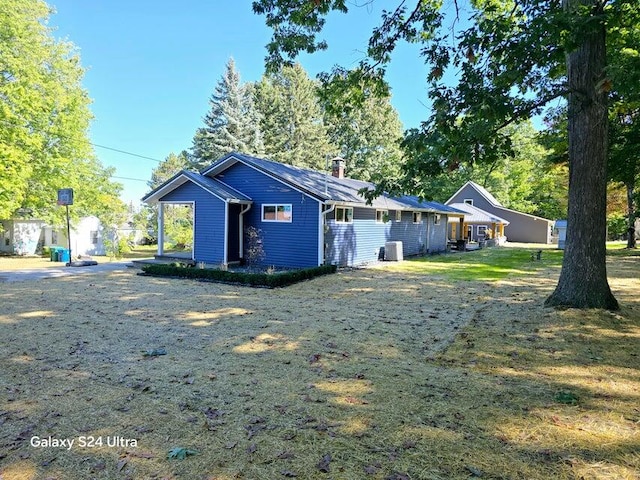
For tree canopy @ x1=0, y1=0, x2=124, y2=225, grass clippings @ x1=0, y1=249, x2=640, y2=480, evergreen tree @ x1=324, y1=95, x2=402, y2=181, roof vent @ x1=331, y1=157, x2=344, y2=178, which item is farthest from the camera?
evergreen tree @ x1=324, y1=95, x2=402, y2=181

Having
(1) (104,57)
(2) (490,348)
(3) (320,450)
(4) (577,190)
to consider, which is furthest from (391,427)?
(1) (104,57)

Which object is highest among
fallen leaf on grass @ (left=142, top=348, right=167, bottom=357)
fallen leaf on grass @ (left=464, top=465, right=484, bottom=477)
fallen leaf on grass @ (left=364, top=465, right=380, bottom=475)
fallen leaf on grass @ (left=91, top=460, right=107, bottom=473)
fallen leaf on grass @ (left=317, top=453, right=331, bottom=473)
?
fallen leaf on grass @ (left=142, top=348, right=167, bottom=357)

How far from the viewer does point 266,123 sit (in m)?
39.2

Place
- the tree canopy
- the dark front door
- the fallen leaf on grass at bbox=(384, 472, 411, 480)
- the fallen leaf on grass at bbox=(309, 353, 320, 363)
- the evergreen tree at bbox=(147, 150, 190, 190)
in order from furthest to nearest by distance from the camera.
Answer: the evergreen tree at bbox=(147, 150, 190, 190)
the tree canopy
the dark front door
the fallen leaf on grass at bbox=(309, 353, 320, 363)
the fallen leaf on grass at bbox=(384, 472, 411, 480)

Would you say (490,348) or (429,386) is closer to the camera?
(429,386)

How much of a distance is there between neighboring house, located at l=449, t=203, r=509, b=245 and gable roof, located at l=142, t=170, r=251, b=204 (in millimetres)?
22663

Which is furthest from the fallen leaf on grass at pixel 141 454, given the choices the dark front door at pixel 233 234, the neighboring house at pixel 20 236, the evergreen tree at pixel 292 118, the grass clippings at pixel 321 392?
the evergreen tree at pixel 292 118

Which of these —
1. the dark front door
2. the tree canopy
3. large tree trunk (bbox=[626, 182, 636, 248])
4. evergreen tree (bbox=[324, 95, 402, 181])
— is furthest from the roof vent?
evergreen tree (bbox=[324, 95, 402, 181])

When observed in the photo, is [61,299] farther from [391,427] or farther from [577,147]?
[577,147]

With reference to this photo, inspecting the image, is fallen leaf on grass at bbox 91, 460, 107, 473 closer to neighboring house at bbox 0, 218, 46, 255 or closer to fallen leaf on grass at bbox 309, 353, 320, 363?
fallen leaf on grass at bbox 309, 353, 320, 363

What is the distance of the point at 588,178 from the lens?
23.1ft

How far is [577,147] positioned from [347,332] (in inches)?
214

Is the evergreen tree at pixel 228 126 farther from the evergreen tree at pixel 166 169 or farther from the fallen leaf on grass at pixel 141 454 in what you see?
the fallen leaf on grass at pixel 141 454

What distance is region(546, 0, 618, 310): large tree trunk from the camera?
701cm
